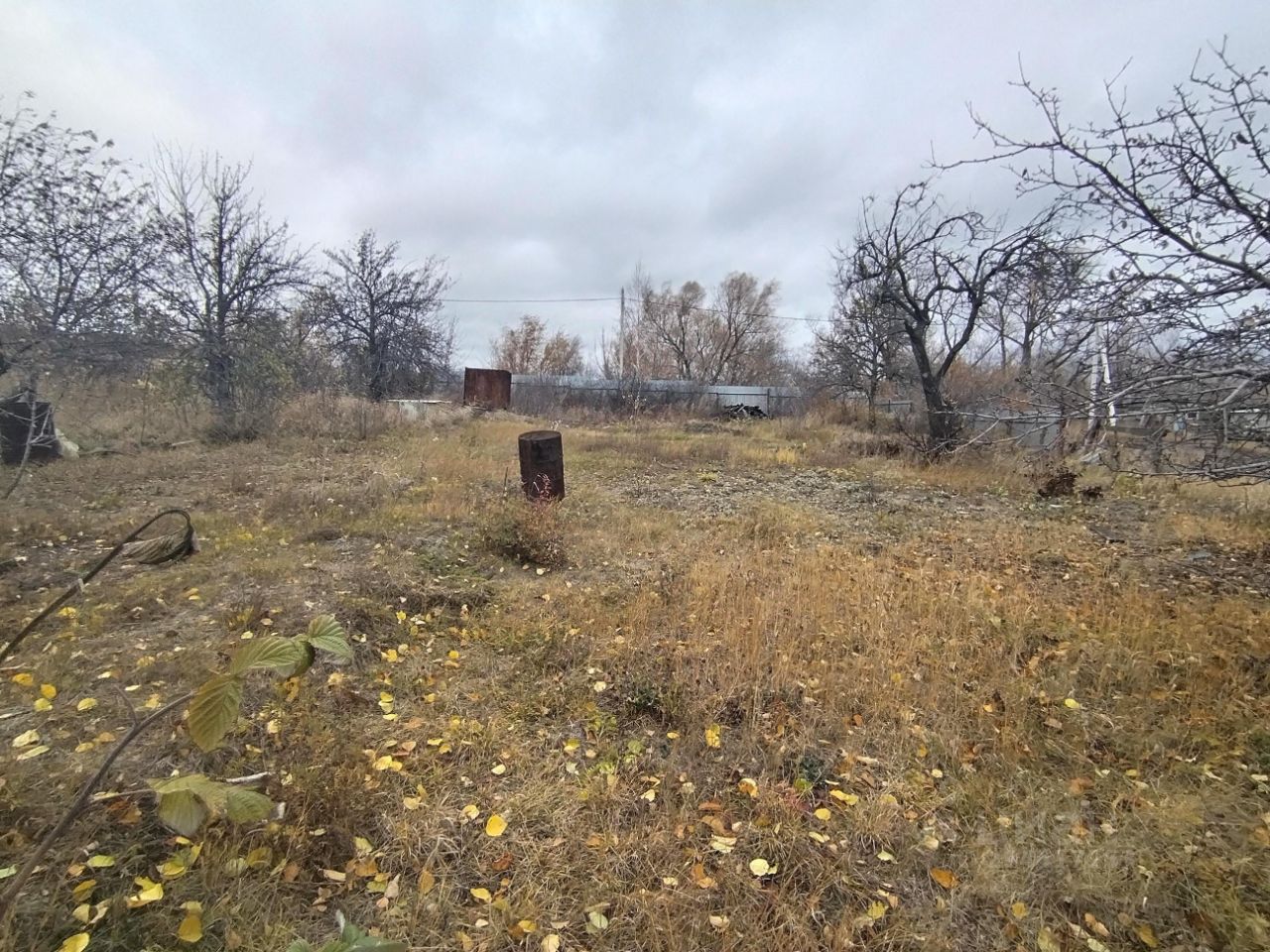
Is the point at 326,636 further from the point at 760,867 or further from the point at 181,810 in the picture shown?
the point at 760,867

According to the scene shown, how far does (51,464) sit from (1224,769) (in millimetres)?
11899

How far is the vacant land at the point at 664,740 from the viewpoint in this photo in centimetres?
186

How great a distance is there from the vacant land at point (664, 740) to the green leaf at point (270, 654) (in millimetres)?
389

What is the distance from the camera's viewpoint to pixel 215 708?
108 centimetres

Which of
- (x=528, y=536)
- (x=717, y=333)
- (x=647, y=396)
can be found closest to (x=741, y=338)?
(x=717, y=333)

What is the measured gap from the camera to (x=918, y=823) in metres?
2.27

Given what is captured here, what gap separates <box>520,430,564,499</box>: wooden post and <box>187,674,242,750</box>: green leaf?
5.19 m

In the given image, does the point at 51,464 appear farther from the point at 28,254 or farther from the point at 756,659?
the point at 756,659

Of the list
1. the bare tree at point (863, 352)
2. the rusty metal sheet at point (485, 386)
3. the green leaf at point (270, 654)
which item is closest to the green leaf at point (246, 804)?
the green leaf at point (270, 654)

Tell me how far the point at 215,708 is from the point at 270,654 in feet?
0.45

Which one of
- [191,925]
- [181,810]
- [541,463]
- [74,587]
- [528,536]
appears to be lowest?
[191,925]

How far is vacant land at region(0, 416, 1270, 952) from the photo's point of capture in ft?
6.09

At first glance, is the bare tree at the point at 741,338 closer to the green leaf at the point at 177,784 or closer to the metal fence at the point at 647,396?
the metal fence at the point at 647,396

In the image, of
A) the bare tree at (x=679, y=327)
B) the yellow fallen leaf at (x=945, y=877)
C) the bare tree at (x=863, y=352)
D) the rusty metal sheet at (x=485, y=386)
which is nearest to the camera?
Answer: the yellow fallen leaf at (x=945, y=877)
